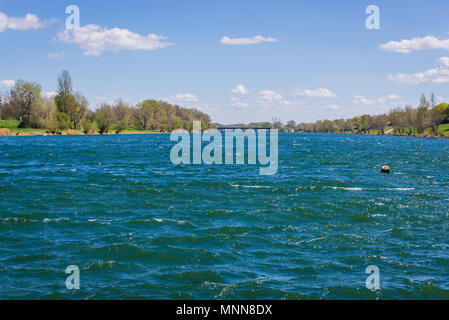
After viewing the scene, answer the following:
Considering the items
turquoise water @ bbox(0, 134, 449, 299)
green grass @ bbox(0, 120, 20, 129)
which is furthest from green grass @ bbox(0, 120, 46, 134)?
turquoise water @ bbox(0, 134, 449, 299)

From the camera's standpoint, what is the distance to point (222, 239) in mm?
18859

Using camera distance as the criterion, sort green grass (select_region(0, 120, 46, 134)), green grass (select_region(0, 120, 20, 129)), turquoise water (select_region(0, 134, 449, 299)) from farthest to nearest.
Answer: green grass (select_region(0, 120, 20, 129))
green grass (select_region(0, 120, 46, 134))
turquoise water (select_region(0, 134, 449, 299))

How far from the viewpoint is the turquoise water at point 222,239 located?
530 inches

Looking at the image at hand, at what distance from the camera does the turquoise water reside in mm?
13453

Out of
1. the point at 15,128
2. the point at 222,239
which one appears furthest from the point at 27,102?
the point at 222,239

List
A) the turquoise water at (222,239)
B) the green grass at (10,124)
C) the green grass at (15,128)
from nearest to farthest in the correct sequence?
the turquoise water at (222,239) → the green grass at (15,128) → the green grass at (10,124)

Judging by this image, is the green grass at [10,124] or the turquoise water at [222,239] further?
the green grass at [10,124]

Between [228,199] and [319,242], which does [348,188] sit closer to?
[228,199]

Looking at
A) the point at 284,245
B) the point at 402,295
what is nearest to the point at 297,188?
the point at 284,245

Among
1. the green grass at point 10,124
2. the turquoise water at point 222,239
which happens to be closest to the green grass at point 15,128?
the green grass at point 10,124

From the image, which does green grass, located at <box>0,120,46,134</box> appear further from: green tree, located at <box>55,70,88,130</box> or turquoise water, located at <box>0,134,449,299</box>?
turquoise water, located at <box>0,134,449,299</box>

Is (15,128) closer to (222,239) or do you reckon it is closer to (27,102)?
(27,102)

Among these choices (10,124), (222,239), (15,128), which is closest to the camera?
(222,239)

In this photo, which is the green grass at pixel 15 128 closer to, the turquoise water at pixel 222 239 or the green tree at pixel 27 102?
the green tree at pixel 27 102
